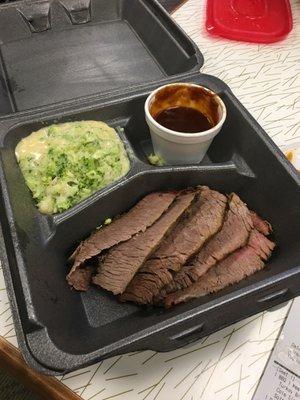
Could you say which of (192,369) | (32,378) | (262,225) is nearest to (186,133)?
(262,225)

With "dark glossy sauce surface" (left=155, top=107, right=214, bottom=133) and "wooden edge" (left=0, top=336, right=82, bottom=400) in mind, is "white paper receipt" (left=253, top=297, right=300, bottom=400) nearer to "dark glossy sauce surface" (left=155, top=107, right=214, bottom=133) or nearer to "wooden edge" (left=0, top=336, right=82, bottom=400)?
"wooden edge" (left=0, top=336, right=82, bottom=400)

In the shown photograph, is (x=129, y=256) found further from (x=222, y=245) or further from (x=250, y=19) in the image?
(x=250, y=19)

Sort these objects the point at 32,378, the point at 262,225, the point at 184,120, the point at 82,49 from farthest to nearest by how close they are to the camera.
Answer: the point at 82,49 → the point at 184,120 → the point at 262,225 → the point at 32,378

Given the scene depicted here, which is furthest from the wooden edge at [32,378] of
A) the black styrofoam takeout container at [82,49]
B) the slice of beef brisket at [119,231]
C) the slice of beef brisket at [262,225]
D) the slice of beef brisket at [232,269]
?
the black styrofoam takeout container at [82,49]

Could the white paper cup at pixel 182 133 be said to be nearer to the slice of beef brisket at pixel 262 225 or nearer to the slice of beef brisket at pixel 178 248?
the slice of beef brisket at pixel 178 248

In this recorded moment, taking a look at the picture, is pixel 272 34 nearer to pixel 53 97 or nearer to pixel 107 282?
pixel 53 97
